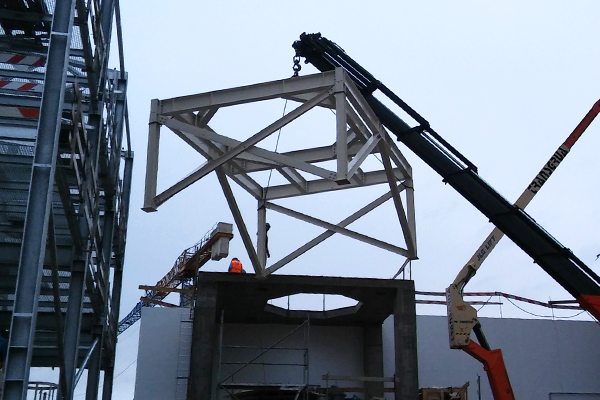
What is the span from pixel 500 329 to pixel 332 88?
52.8 ft

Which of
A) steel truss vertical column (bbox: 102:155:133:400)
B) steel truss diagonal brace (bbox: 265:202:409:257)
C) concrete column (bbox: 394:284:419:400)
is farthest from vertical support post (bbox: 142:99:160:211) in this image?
concrete column (bbox: 394:284:419:400)

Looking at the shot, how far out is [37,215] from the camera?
892 cm

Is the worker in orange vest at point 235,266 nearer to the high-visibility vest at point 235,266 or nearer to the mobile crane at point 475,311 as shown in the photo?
the high-visibility vest at point 235,266

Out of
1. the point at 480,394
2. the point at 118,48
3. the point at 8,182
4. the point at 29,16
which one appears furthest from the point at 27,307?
the point at 480,394

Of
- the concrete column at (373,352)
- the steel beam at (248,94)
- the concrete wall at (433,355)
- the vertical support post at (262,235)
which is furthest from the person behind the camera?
the concrete column at (373,352)

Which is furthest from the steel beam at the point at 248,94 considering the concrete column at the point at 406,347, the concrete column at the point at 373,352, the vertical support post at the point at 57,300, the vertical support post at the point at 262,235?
the concrete column at the point at 373,352

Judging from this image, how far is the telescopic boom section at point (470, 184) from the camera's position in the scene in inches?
858

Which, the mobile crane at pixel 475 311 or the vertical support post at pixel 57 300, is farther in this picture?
A: the mobile crane at pixel 475 311

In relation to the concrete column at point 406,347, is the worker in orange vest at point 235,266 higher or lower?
higher

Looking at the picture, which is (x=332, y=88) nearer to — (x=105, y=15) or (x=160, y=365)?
(x=105, y=15)

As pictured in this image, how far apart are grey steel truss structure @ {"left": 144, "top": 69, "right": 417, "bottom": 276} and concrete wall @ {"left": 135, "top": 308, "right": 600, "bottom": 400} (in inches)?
287

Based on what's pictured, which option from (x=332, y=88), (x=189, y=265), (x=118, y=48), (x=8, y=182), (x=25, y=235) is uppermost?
(x=189, y=265)

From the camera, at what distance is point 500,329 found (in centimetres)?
2834

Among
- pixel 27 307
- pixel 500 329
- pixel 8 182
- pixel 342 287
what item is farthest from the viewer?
pixel 500 329
